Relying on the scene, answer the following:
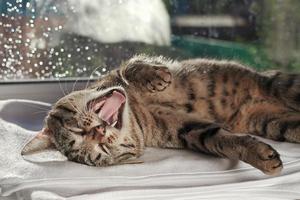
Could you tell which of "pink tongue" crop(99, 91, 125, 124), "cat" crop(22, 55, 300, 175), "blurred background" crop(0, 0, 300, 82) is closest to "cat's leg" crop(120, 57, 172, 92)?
"cat" crop(22, 55, 300, 175)

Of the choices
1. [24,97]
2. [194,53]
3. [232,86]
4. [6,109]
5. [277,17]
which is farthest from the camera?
[277,17]

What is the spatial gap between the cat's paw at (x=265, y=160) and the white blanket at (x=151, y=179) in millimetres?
34

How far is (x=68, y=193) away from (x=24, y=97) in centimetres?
75

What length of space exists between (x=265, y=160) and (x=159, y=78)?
37 cm

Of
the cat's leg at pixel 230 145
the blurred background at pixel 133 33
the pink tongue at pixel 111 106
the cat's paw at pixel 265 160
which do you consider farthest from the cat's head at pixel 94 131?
the blurred background at pixel 133 33

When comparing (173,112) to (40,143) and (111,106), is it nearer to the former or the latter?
(111,106)

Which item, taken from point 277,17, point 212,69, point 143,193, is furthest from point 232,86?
point 277,17

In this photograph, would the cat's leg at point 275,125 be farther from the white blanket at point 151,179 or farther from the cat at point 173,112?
the white blanket at point 151,179

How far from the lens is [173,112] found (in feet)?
4.03

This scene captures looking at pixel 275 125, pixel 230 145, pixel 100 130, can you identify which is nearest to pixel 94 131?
pixel 100 130

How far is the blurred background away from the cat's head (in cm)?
50

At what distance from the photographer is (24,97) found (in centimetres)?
158

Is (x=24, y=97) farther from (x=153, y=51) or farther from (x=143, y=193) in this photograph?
(x=143, y=193)

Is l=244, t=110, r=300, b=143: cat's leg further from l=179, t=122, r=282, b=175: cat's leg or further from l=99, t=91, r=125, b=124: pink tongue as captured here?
l=99, t=91, r=125, b=124: pink tongue
